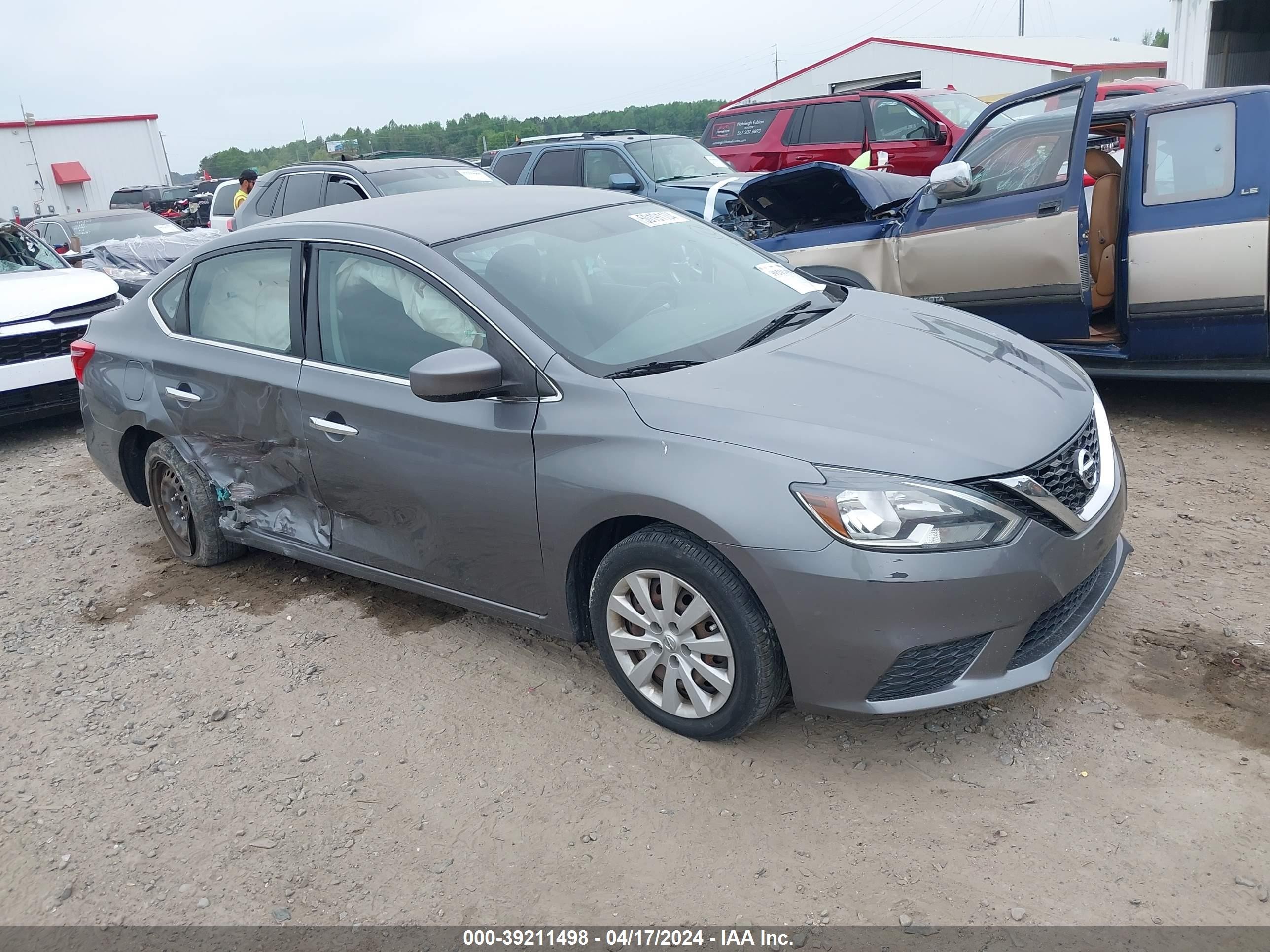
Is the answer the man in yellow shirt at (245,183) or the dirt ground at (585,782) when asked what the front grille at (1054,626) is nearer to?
the dirt ground at (585,782)

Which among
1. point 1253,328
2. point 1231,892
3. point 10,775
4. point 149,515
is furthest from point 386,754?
point 1253,328

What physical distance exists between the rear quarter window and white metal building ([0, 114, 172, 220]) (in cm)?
3112

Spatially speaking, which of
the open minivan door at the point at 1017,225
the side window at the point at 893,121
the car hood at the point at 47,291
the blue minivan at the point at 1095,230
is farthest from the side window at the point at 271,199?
the side window at the point at 893,121

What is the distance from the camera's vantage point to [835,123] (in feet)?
46.4

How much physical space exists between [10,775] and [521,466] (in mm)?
2085

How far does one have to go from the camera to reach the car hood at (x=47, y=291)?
24.4 feet

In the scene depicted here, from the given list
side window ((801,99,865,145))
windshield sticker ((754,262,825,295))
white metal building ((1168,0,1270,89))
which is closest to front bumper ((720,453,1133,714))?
windshield sticker ((754,262,825,295))

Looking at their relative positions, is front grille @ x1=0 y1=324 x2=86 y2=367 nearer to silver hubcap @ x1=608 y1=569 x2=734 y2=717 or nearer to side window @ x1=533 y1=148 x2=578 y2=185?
side window @ x1=533 y1=148 x2=578 y2=185

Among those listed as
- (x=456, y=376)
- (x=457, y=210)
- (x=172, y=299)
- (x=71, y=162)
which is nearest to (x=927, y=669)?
(x=456, y=376)

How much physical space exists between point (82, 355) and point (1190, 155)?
5865 mm

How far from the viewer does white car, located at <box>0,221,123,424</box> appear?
24.0 ft

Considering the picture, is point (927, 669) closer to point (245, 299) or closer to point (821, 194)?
point (245, 299)

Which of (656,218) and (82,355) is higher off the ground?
(656,218)

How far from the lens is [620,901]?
8.73ft
